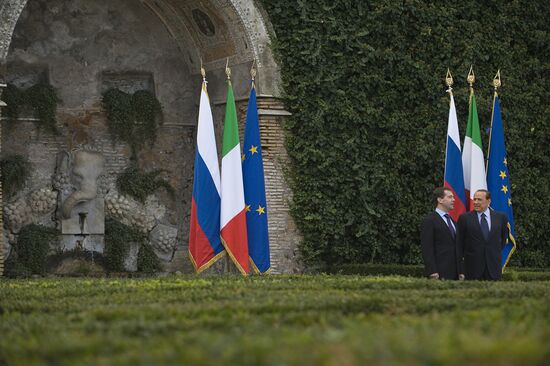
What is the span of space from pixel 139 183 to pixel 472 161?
15.6 ft

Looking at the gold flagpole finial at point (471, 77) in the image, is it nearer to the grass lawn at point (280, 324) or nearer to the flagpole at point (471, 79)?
the flagpole at point (471, 79)

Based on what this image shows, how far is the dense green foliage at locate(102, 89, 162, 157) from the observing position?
16516 mm

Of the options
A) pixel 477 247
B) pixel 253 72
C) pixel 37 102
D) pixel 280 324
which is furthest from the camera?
pixel 37 102

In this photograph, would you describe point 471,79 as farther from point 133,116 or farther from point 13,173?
point 13,173

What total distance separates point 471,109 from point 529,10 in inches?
130

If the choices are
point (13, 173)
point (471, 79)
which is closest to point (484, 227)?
point (471, 79)

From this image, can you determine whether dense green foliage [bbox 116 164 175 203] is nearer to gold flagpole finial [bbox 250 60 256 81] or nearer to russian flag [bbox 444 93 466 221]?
gold flagpole finial [bbox 250 60 256 81]

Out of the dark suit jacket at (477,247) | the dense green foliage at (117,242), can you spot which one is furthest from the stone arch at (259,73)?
the dark suit jacket at (477,247)

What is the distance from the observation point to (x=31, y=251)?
610 inches

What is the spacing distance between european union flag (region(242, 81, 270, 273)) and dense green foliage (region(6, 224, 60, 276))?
2812mm

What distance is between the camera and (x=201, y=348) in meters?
4.84

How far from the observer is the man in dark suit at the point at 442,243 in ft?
39.1

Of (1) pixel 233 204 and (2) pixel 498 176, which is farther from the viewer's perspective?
(2) pixel 498 176

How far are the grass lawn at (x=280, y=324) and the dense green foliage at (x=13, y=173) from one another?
5.51 m
